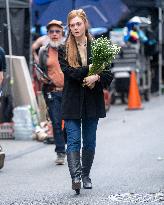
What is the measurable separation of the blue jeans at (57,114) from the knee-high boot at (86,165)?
82.8 inches

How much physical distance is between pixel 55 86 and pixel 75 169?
102 inches

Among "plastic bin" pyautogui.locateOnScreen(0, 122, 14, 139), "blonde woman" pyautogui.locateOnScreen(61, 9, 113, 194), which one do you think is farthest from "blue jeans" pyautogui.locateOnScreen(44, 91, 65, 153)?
"plastic bin" pyautogui.locateOnScreen(0, 122, 14, 139)

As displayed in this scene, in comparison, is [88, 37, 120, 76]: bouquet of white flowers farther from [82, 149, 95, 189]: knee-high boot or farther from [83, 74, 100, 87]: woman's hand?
[82, 149, 95, 189]: knee-high boot

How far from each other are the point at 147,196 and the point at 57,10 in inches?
335

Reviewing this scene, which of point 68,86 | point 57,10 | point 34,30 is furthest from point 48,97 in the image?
point 34,30

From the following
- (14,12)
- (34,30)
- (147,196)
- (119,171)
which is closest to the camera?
(147,196)

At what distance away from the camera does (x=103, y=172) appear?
9570 mm

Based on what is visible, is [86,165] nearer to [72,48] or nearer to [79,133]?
[79,133]

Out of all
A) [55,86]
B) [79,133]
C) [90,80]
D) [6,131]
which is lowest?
[6,131]

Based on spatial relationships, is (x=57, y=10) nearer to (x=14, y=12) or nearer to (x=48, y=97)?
(x=14, y=12)

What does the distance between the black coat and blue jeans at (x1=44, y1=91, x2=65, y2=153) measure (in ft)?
7.03

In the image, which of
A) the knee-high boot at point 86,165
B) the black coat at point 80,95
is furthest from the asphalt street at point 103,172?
the black coat at point 80,95

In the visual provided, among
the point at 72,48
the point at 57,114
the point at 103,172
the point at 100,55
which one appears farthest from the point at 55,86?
the point at 100,55

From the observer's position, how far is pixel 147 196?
7.75 meters
